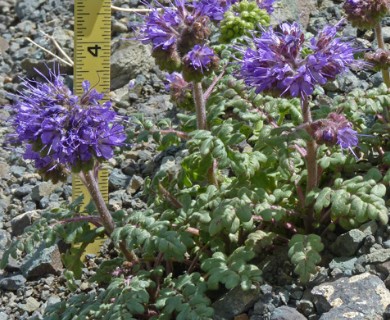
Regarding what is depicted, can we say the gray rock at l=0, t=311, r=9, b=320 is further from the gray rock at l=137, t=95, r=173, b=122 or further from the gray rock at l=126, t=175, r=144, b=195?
the gray rock at l=137, t=95, r=173, b=122

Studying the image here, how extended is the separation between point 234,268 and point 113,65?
11.5 ft

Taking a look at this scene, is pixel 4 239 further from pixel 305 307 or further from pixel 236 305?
pixel 305 307

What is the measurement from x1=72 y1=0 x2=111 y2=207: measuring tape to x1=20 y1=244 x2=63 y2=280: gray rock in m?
1.35

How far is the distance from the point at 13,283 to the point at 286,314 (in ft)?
7.21

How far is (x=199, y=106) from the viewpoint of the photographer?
554 centimetres

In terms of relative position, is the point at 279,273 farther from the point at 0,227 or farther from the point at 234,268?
the point at 0,227

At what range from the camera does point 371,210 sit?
4887 millimetres

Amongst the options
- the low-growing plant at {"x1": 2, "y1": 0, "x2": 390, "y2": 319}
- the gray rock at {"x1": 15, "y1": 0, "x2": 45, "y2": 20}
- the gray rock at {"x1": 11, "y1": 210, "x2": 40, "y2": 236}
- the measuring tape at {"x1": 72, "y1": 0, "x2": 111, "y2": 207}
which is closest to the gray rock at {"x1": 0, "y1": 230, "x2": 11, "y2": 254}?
the gray rock at {"x1": 11, "y1": 210, "x2": 40, "y2": 236}

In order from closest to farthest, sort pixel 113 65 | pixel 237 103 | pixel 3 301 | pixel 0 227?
pixel 237 103, pixel 3 301, pixel 0 227, pixel 113 65

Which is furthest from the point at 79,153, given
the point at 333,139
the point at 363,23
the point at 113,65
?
the point at 113,65

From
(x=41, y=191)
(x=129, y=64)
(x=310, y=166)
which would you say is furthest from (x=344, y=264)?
(x=129, y=64)

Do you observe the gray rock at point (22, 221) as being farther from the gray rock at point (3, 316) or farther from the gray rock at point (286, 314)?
the gray rock at point (286, 314)

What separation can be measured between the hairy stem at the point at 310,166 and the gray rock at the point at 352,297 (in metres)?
0.58

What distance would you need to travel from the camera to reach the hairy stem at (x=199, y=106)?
550 centimetres
